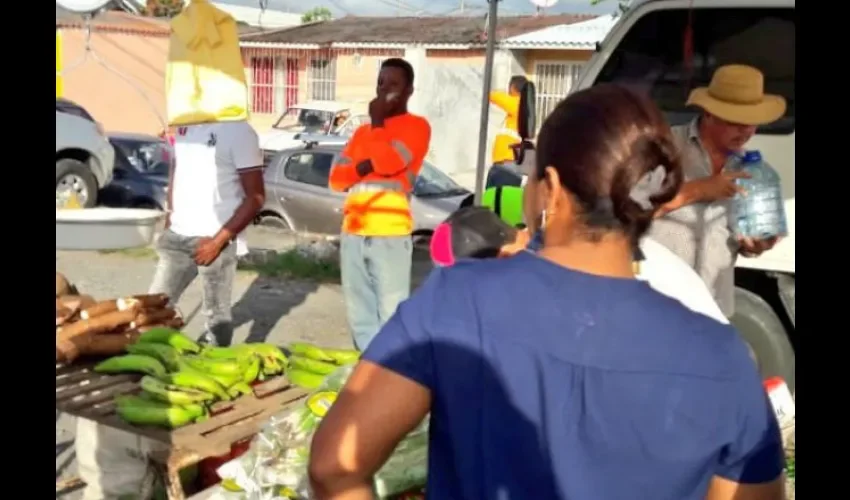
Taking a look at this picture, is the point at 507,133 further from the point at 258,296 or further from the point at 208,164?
the point at 208,164

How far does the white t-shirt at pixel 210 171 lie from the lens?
16.2 ft

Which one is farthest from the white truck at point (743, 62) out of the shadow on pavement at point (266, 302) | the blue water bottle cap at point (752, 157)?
the shadow on pavement at point (266, 302)

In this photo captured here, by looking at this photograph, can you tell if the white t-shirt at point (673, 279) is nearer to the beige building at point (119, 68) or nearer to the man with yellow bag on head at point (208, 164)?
the man with yellow bag on head at point (208, 164)

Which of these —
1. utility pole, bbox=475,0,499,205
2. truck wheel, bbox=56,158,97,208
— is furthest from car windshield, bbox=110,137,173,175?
utility pole, bbox=475,0,499,205

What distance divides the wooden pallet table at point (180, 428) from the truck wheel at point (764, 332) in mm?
2245

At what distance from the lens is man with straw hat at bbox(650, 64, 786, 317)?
393 centimetres

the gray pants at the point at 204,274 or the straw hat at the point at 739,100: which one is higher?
the straw hat at the point at 739,100

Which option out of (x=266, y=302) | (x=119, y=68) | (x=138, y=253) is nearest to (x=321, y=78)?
(x=119, y=68)

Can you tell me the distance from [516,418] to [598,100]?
1.81 ft

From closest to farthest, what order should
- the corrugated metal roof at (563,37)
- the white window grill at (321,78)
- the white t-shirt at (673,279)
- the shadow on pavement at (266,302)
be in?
the white t-shirt at (673,279), the shadow on pavement at (266,302), the corrugated metal roof at (563,37), the white window grill at (321,78)

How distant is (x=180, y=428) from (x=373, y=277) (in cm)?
241

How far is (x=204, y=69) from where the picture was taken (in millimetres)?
4797

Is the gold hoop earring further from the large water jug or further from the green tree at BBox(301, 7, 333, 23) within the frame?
the green tree at BBox(301, 7, 333, 23)
